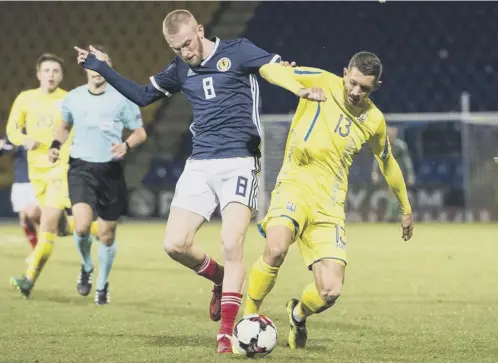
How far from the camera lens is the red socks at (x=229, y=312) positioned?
5664mm

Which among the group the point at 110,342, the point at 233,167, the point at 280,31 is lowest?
the point at 110,342

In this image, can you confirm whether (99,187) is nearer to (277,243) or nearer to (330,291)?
(277,243)

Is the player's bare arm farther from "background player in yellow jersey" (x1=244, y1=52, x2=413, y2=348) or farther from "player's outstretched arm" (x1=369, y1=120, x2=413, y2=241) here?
"player's outstretched arm" (x1=369, y1=120, x2=413, y2=241)

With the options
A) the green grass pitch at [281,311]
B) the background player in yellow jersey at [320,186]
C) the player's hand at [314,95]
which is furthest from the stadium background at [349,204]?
the player's hand at [314,95]

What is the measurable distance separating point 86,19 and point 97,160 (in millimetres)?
13425

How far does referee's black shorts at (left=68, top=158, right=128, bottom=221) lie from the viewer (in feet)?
26.7

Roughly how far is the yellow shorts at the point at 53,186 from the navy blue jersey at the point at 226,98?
3.11 m

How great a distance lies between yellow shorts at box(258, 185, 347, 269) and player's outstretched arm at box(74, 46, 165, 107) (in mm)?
901

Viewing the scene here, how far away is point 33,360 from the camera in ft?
17.8

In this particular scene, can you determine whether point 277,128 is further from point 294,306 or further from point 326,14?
point 294,306

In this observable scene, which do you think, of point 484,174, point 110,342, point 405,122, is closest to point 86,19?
point 405,122

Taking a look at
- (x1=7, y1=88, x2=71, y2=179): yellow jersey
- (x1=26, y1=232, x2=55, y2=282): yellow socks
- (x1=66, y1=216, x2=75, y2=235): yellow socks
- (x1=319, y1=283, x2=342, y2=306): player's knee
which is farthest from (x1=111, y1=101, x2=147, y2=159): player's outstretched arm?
(x1=319, y1=283, x2=342, y2=306): player's knee

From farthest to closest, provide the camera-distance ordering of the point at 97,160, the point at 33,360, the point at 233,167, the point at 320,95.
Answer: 1. the point at 97,160
2. the point at 233,167
3. the point at 33,360
4. the point at 320,95

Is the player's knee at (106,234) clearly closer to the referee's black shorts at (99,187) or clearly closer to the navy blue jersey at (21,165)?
the referee's black shorts at (99,187)
